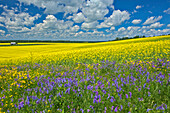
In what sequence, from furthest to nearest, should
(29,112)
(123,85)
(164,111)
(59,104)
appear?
(123,85) → (59,104) → (29,112) → (164,111)

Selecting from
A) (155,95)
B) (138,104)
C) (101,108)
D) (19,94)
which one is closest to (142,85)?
(155,95)

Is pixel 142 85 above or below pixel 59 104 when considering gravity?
above

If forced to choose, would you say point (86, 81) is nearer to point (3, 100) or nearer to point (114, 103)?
point (114, 103)

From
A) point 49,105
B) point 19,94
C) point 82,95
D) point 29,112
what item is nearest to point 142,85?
point 82,95

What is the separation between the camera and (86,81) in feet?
13.4

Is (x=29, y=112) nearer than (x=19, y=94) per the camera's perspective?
Yes

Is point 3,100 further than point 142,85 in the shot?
No

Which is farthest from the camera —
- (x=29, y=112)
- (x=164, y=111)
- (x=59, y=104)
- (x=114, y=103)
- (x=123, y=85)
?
(x=123, y=85)

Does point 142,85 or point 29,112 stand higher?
point 142,85

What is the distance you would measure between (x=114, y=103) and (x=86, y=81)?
4.68 ft

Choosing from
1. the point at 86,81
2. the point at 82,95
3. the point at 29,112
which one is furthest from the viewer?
the point at 86,81

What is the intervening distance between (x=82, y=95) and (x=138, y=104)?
1.50m

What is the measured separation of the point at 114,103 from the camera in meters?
2.86

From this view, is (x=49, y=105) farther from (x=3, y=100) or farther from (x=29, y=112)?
(x=3, y=100)
